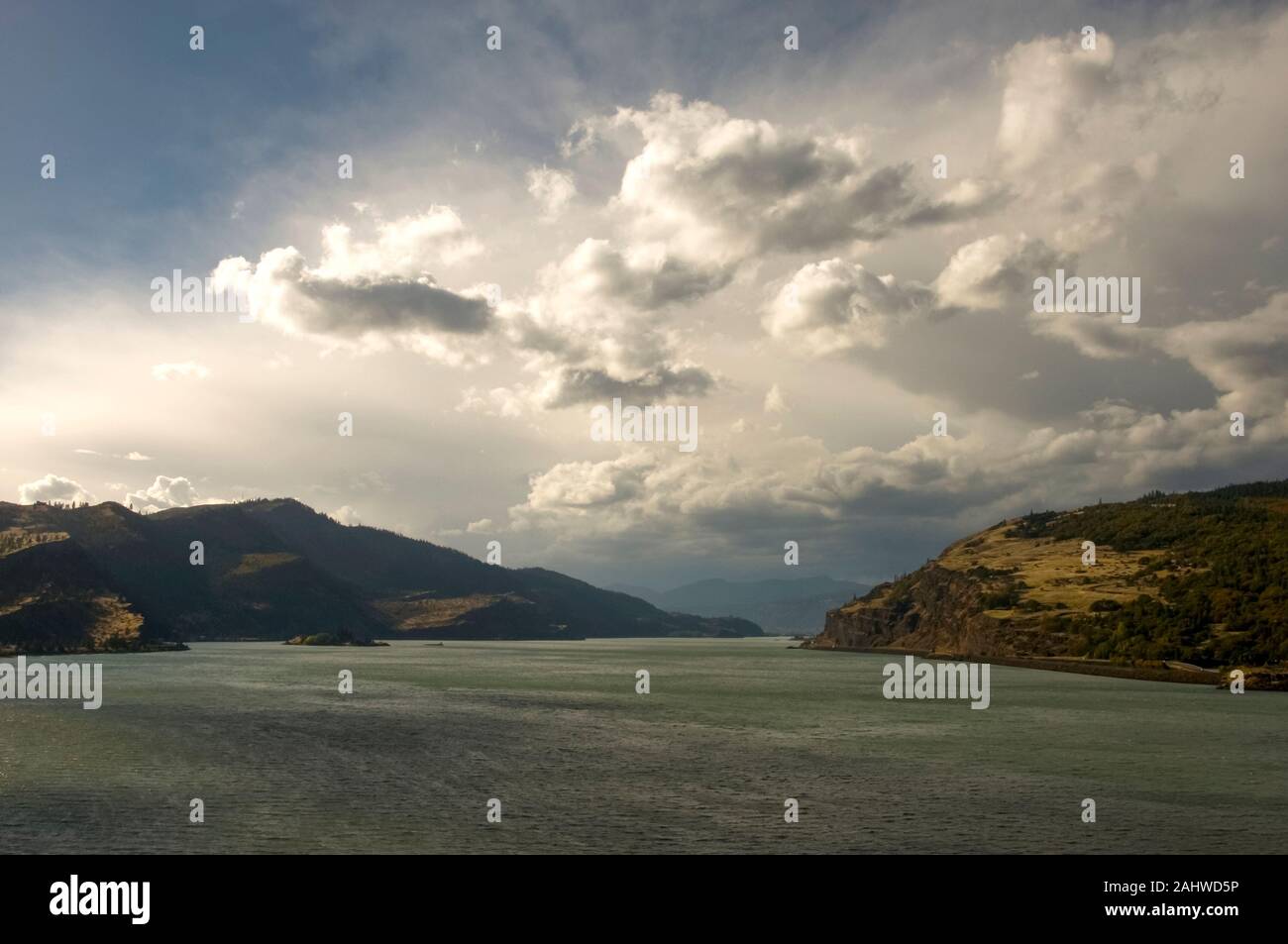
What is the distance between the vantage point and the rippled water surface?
46.8m

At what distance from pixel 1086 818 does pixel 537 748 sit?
45895 mm

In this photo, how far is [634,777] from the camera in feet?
213

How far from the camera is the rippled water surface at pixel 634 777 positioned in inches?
1842
